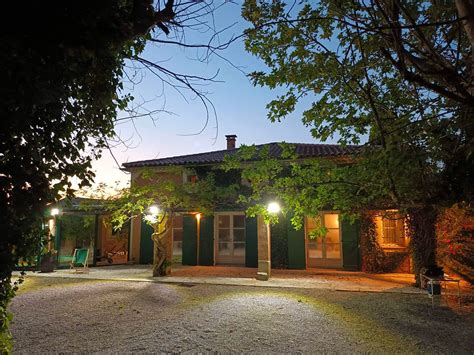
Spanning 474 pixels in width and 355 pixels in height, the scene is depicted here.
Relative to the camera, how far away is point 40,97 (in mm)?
1879

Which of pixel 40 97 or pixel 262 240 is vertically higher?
pixel 40 97

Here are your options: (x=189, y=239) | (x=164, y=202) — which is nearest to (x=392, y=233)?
(x=189, y=239)

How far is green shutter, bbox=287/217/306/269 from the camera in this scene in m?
11.3

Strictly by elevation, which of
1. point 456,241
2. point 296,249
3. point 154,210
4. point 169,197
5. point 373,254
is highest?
point 169,197

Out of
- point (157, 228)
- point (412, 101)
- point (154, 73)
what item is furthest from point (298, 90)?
point (157, 228)

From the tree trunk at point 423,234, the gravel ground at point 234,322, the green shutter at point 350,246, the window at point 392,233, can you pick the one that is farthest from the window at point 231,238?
the tree trunk at point 423,234

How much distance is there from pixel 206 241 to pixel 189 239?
2.62 ft

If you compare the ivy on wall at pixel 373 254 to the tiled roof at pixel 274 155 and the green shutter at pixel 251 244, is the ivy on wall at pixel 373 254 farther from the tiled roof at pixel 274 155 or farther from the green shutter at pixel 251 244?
the green shutter at pixel 251 244

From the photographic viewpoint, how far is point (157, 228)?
32.4 feet

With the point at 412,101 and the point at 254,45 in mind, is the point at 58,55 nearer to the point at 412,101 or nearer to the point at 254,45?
the point at 254,45

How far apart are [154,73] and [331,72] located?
3081 millimetres

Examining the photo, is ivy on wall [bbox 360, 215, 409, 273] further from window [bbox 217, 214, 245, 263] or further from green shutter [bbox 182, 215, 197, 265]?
green shutter [bbox 182, 215, 197, 265]

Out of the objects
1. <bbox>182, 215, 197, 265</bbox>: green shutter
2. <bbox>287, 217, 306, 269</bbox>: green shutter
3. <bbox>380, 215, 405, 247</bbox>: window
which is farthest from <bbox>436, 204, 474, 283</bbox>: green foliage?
<bbox>182, 215, 197, 265</bbox>: green shutter

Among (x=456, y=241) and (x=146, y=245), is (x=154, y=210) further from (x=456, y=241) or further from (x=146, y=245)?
(x=456, y=241)
